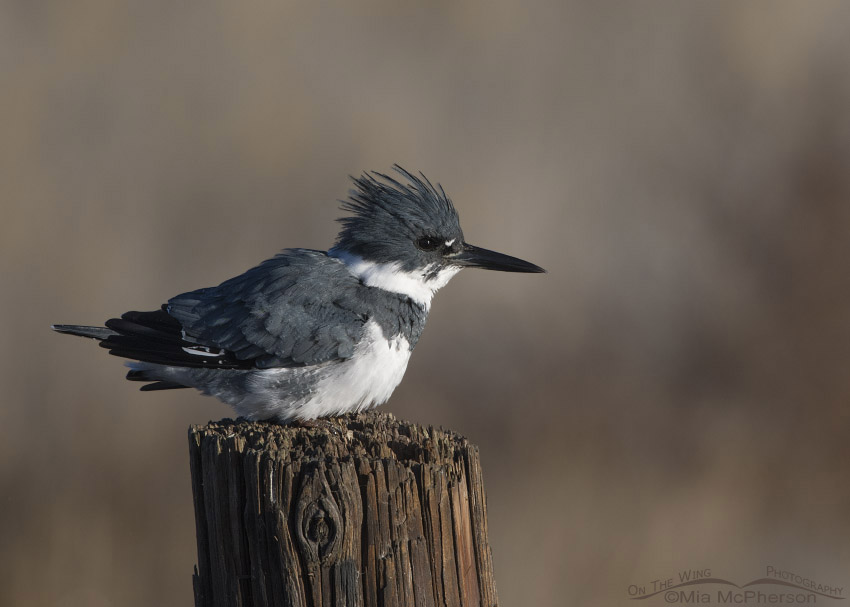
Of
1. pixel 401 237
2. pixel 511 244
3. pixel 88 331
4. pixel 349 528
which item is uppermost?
pixel 511 244

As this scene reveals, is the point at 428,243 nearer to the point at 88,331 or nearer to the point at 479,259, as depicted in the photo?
the point at 479,259

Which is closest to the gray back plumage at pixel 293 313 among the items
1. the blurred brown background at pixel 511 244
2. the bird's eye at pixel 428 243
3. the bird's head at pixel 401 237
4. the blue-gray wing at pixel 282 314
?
the blue-gray wing at pixel 282 314

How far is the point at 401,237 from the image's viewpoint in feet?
14.9

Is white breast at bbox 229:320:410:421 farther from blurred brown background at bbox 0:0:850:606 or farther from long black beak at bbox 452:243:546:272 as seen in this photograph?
blurred brown background at bbox 0:0:850:606

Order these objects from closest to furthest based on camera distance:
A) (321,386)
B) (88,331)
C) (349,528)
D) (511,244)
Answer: (349,528) < (321,386) < (88,331) < (511,244)

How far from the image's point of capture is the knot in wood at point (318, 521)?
9.02 ft

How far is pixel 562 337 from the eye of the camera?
7.36m

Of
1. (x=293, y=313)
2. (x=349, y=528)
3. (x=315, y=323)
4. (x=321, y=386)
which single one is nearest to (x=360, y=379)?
(x=321, y=386)

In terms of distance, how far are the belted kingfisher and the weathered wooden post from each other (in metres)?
1.08

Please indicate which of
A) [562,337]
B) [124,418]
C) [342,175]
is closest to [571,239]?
[562,337]

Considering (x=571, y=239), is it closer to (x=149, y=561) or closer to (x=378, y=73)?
(x=378, y=73)

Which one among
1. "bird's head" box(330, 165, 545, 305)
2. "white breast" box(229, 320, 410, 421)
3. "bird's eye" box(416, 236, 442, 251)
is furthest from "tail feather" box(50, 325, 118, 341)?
"bird's eye" box(416, 236, 442, 251)

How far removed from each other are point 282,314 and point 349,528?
5.35 ft

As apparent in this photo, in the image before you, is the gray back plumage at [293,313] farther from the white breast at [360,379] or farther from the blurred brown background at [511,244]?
the blurred brown background at [511,244]
